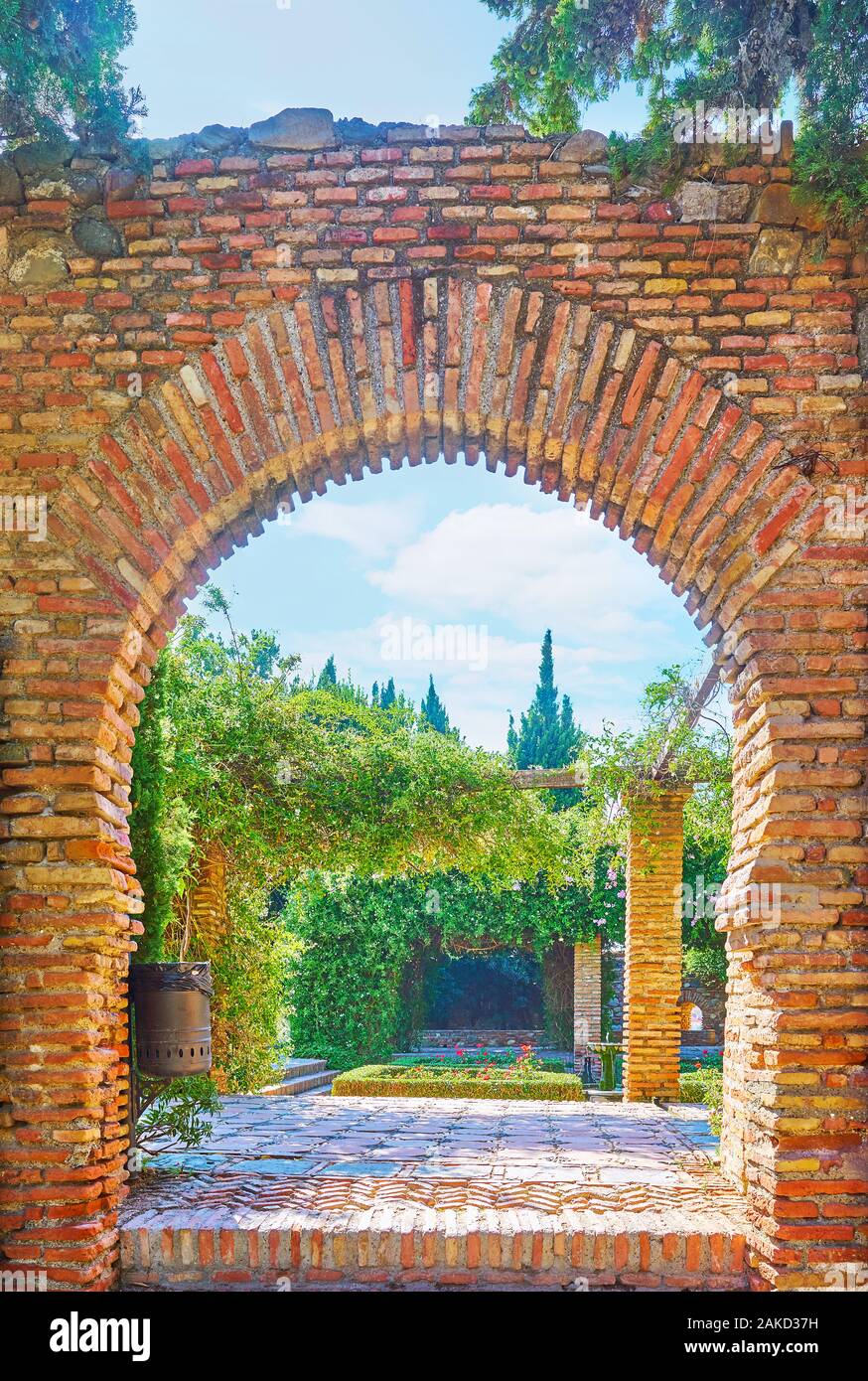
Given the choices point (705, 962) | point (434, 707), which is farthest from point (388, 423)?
point (434, 707)

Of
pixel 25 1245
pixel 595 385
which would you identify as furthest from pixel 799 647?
pixel 25 1245

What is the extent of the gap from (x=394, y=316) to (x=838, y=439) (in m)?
1.60

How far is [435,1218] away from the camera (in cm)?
367

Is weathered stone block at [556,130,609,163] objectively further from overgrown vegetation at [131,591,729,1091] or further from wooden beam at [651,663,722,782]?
overgrown vegetation at [131,591,729,1091]

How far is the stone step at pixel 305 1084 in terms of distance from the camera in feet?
35.5

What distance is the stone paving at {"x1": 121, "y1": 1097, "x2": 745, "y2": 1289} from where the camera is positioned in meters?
3.53

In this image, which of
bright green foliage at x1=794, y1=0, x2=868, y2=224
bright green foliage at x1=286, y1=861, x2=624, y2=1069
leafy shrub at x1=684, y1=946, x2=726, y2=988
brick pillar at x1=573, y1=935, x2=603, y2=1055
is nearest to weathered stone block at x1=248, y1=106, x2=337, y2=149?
bright green foliage at x1=794, y1=0, x2=868, y2=224

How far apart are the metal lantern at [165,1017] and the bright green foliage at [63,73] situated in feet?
10.5

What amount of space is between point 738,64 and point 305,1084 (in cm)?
1104

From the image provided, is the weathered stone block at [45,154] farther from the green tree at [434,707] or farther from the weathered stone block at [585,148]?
the green tree at [434,707]
